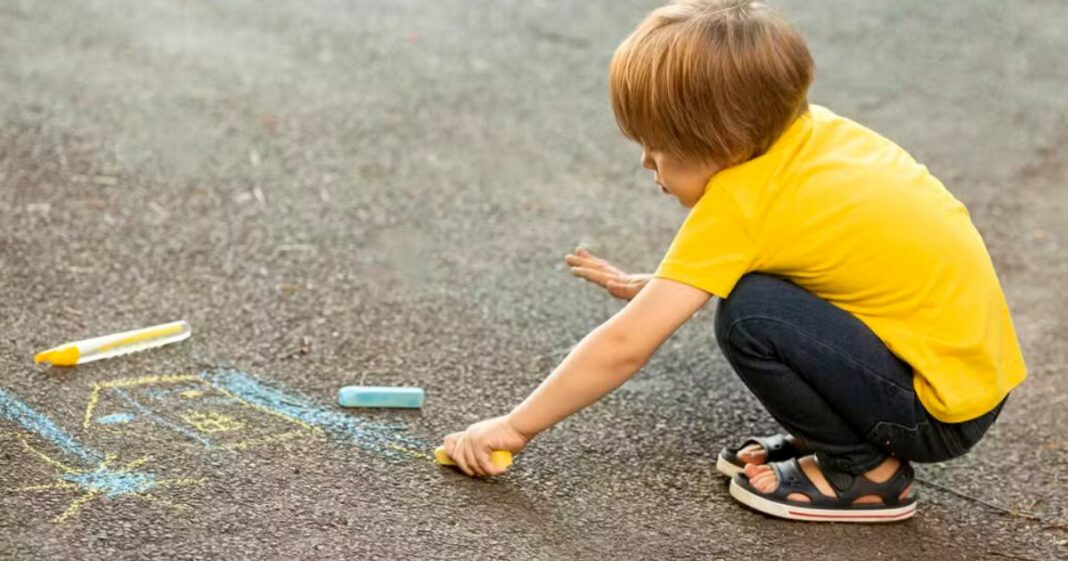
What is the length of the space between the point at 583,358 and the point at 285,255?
1269 millimetres

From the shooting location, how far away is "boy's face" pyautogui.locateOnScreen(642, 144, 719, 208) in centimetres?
221

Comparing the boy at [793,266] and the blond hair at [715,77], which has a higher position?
the blond hair at [715,77]

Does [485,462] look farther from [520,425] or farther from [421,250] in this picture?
[421,250]

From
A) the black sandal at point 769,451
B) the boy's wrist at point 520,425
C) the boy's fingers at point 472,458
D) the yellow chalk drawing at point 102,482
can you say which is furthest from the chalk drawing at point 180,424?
the black sandal at point 769,451

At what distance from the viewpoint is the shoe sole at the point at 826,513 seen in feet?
7.73

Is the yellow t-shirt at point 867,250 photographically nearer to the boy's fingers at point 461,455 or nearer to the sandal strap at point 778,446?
the sandal strap at point 778,446

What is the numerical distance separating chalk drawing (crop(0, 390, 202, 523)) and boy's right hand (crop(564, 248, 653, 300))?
782 millimetres

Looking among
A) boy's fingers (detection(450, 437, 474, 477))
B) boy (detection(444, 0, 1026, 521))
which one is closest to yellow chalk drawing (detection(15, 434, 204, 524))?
boy's fingers (detection(450, 437, 474, 477))

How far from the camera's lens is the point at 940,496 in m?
2.51

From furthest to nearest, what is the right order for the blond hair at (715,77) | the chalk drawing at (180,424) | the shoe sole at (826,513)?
1. the shoe sole at (826,513)
2. the chalk drawing at (180,424)
3. the blond hair at (715,77)

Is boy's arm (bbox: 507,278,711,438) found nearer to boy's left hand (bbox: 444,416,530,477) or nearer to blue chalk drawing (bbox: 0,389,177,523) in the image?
boy's left hand (bbox: 444,416,530,477)

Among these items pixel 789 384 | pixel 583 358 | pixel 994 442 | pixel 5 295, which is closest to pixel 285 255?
pixel 5 295

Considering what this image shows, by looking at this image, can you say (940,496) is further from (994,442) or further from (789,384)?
(789,384)

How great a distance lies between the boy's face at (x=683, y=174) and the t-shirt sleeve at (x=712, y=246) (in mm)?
52
